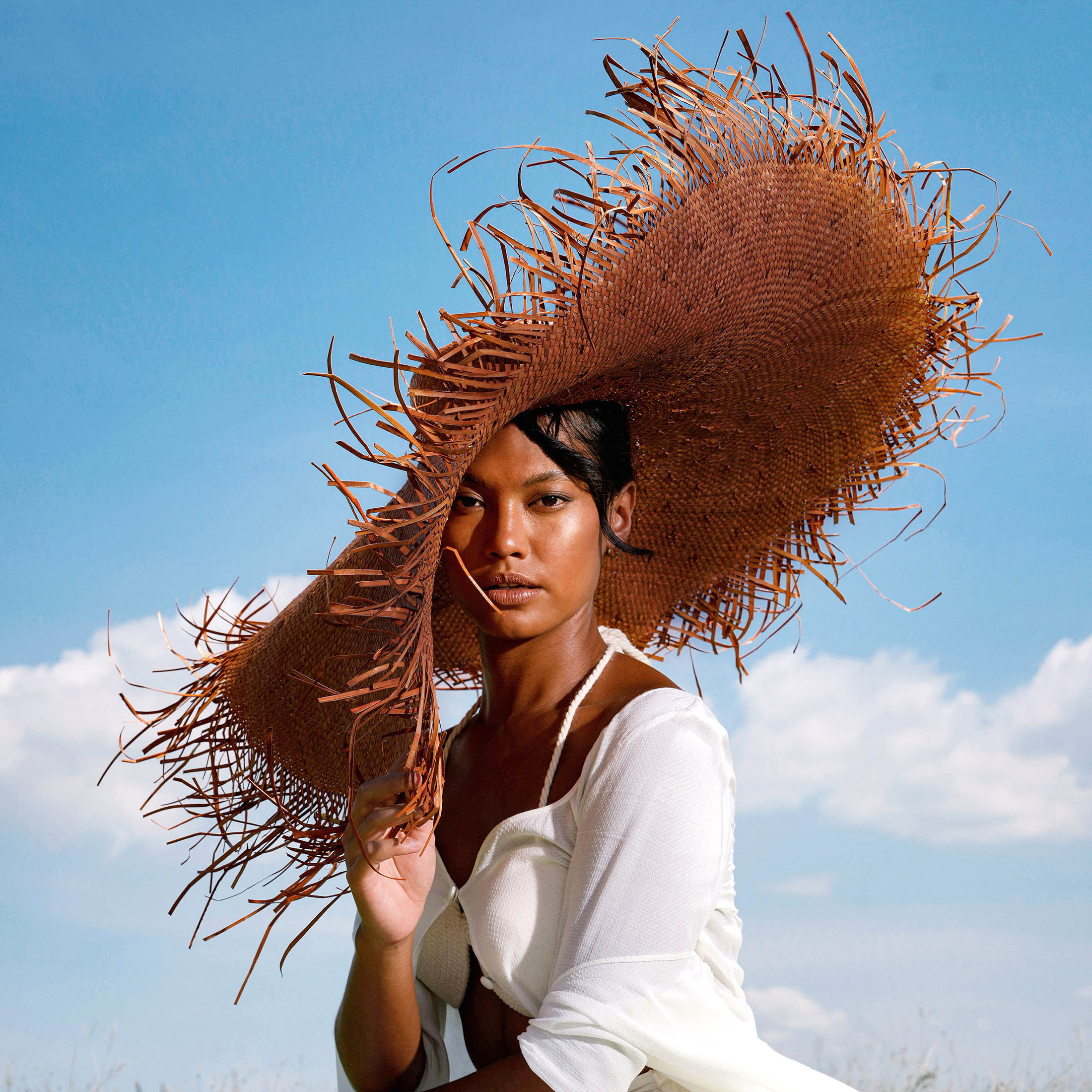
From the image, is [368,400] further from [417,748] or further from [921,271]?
[921,271]

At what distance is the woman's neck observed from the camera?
1.72 meters

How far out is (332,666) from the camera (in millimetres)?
1986

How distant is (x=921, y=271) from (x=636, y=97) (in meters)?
0.50

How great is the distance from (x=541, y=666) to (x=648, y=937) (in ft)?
1.49

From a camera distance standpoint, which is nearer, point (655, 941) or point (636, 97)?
point (655, 941)

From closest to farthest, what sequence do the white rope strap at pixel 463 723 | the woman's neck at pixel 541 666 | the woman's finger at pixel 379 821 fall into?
the woman's finger at pixel 379 821 < the woman's neck at pixel 541 666 < the white rope strap at pixel 463 723

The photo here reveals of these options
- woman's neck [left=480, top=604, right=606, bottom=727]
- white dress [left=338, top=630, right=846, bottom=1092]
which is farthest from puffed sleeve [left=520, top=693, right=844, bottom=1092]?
woman's neck [left=480, top=604, right=606, bottom=727]

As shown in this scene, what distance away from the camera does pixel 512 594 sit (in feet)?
5.30

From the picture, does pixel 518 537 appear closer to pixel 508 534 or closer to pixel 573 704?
pixel 508 534

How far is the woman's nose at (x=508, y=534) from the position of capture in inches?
62.1

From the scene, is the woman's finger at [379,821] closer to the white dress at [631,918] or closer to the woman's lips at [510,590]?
the white dress at [631,918]

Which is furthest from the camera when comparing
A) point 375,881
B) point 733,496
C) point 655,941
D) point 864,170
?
point 733,496

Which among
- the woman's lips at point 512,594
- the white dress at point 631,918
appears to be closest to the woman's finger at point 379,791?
the white dress at point 631,918

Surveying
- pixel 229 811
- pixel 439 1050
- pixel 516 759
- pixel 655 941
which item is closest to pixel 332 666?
pixel 229 811
